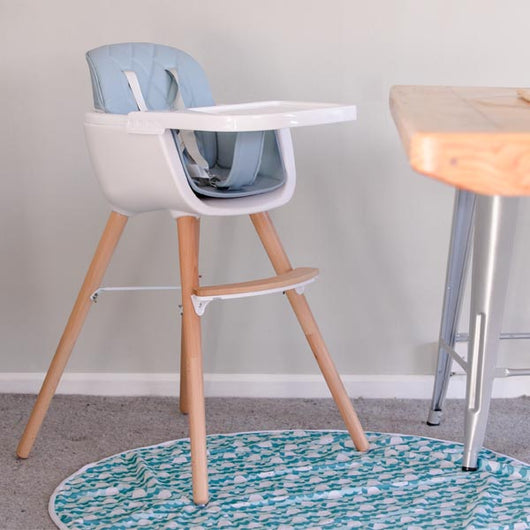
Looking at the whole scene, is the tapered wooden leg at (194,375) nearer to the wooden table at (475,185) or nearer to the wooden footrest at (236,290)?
the wooden footrest at (236,290)

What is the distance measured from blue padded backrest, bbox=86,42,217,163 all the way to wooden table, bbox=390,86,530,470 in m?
0.43

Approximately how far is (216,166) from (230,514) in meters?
0.75

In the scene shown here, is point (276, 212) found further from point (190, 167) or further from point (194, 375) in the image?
point (194, 375)

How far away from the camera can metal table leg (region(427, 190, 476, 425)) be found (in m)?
1.97

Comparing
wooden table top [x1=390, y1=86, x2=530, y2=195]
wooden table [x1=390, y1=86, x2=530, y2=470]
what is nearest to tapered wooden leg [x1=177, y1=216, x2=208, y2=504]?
wooden table [x1=390, y1=86, x2=530, y2=470]

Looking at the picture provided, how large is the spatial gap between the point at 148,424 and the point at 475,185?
4.72ft

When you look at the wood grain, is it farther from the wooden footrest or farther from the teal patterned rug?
the teal patterned rug

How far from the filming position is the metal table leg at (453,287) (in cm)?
197

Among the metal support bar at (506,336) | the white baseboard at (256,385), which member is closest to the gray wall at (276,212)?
the white baseboard at (256,385)

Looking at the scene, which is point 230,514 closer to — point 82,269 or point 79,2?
point 82,269

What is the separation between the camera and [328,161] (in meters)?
2.27

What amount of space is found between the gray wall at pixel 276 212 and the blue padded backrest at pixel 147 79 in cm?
32

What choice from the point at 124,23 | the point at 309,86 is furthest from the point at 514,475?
the point at 124,23

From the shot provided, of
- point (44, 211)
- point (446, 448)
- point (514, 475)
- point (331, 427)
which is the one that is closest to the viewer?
point (514, 475)
